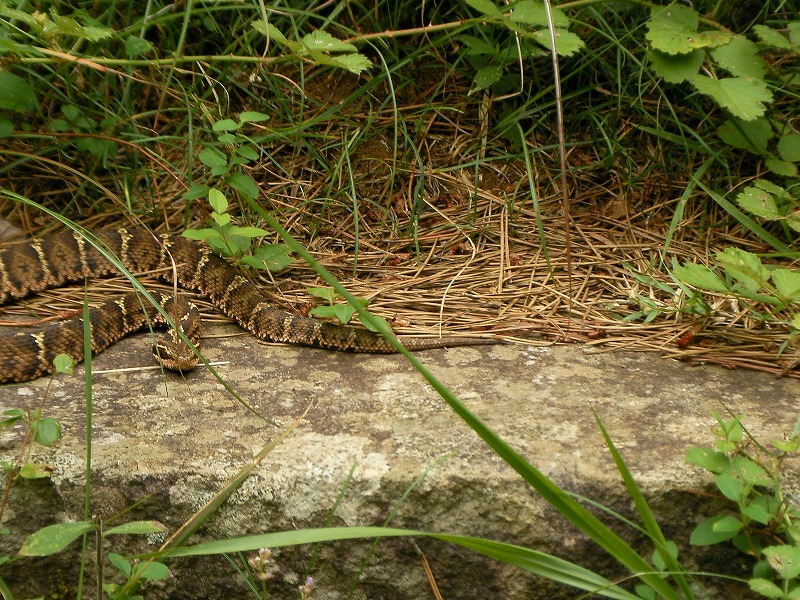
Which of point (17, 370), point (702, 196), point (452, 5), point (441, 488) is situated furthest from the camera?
point (452, 5)

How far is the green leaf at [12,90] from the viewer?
394cm

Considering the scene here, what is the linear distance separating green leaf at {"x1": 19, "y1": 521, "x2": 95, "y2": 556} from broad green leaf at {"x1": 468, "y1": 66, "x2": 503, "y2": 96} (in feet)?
9.84

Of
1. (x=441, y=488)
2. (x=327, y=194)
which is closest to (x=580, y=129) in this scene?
(x=327, y=194)

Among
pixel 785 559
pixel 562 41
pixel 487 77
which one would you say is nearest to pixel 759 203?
pixel 562 41

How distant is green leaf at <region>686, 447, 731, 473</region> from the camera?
7.92ft

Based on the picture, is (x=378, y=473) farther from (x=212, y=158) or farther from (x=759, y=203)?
(x=759, y=203)

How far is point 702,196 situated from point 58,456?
335 cm

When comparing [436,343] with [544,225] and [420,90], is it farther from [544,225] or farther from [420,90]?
[420,90]

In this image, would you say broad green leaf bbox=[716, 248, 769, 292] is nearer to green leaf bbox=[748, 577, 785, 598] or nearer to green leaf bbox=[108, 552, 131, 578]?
green leaf bbox=[748, 577, 785, 598]

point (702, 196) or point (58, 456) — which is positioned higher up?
point (702, 196)

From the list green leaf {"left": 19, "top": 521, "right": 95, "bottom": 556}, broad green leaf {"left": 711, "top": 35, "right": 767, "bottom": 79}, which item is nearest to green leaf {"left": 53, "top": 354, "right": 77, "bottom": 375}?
green leaf {"left": 19, "top": 521, "right": 95, "bottom": 556}

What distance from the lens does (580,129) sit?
4480mm

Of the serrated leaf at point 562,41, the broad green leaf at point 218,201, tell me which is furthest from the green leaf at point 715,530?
the broad green leaf at point 218,201

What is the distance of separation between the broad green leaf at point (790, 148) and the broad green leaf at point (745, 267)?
3.22 feet
